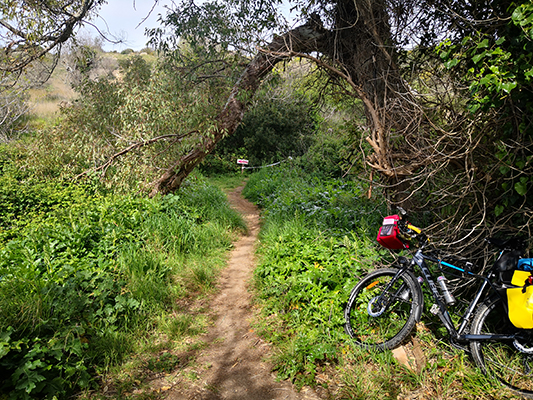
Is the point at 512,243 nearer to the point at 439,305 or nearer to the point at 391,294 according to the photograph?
the point at 439,305

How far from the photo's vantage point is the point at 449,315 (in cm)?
321

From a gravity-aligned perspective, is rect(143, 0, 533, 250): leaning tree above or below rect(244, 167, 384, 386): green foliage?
above

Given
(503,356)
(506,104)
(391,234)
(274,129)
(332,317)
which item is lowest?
(503,356)

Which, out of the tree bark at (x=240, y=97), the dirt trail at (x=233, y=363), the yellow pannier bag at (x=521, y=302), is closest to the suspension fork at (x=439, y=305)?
the yellow pannier bag at (x=521, y=302)

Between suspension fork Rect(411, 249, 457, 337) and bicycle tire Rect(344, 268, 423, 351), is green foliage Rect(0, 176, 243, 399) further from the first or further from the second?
suspension fork Rect(411, 249, 457, 337)

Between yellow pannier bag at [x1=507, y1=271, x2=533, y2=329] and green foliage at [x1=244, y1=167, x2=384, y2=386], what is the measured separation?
147cm

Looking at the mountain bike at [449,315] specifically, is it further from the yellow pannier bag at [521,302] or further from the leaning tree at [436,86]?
the leaning tree at [436,86]

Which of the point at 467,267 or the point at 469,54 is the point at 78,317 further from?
the point at 469,54

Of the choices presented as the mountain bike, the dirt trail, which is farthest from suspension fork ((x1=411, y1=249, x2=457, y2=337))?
the dirt trail

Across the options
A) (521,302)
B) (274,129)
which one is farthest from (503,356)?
(274,129)

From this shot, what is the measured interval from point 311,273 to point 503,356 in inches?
76.8

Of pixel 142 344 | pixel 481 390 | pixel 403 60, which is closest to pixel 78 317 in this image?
pixel 142 344

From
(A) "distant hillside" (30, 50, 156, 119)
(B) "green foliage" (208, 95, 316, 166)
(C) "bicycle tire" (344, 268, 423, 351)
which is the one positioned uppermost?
(A) "distant hillside" (30, 50, 156, 119)

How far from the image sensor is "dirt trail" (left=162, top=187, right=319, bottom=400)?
9.95ft
